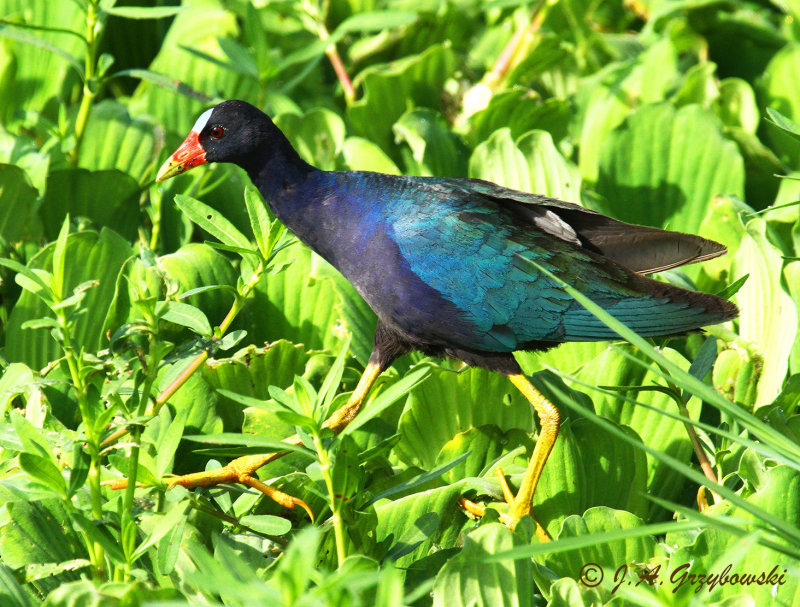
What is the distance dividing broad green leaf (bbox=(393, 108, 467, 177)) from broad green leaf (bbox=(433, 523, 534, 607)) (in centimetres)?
171

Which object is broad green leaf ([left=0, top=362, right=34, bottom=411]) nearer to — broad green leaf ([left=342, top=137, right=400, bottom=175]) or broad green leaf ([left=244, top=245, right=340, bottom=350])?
broad green leaf ([left=244, top=245, right=340, bottom=350])

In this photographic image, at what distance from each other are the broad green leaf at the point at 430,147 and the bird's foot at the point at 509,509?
1.24 metres

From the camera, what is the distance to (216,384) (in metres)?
2.29

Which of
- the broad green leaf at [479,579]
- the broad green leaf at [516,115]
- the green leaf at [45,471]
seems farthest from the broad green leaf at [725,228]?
the green leaf at [45,471]

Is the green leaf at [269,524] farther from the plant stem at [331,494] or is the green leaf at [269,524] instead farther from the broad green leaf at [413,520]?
the broad green leaf at [413,520]

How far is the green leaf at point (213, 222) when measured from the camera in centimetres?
192

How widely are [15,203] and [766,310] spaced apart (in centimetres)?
199

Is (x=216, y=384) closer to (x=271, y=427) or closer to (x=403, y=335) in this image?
(x=271, y=427)

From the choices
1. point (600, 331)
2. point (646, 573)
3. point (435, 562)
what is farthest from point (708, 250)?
point (435, 562)

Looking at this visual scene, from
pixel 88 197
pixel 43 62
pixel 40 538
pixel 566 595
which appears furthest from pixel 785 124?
pixel 43 62

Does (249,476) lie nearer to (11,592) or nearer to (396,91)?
(11,592)

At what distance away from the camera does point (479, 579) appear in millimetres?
1585

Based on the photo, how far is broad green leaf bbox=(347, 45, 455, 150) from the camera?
3445 millimetres

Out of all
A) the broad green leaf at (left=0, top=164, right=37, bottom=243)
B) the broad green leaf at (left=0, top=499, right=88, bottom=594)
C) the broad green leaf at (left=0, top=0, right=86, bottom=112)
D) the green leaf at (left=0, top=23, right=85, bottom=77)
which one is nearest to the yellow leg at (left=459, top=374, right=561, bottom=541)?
the broad green leaf at (left=0, top=499, right=88, bottom=594)
